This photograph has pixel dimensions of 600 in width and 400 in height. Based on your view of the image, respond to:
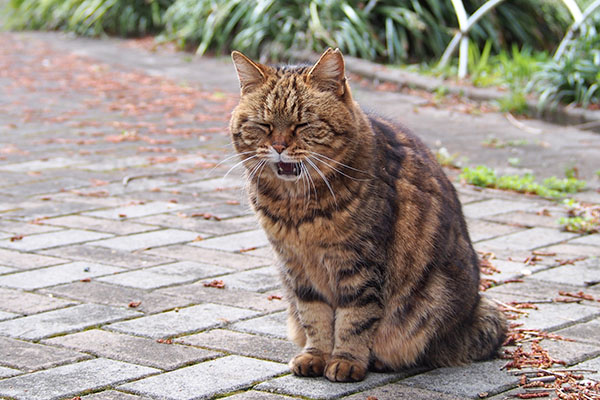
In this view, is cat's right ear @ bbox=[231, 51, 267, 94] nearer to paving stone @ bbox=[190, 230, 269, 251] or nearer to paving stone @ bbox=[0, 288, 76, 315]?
paving stone @ bbox=[0, 288, 76, 315]

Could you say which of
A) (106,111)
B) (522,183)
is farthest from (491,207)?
(106,111)

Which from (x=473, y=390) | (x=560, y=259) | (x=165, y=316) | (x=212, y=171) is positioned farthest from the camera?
(x=212, y=171)

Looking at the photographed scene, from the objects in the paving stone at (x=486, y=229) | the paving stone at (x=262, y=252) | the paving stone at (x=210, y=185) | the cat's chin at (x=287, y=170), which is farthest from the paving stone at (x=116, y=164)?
the cat's chin at (x=287, y=170)

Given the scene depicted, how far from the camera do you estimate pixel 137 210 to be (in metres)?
4.93

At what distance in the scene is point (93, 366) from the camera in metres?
2.84

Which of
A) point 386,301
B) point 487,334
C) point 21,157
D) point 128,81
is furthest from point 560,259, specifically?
point 128,81

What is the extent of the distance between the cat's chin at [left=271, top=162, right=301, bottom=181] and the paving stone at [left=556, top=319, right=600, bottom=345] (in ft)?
4.00

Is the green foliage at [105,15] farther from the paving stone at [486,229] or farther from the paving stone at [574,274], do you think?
the paving stone at [574,274]

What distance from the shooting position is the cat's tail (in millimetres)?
2939

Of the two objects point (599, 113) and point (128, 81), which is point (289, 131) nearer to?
point (599, 113)

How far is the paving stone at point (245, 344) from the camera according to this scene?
302cm

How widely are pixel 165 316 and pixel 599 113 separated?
4831 millimetres

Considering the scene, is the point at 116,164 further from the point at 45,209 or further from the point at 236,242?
the point at 236,242

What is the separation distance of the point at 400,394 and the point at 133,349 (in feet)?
3.14
